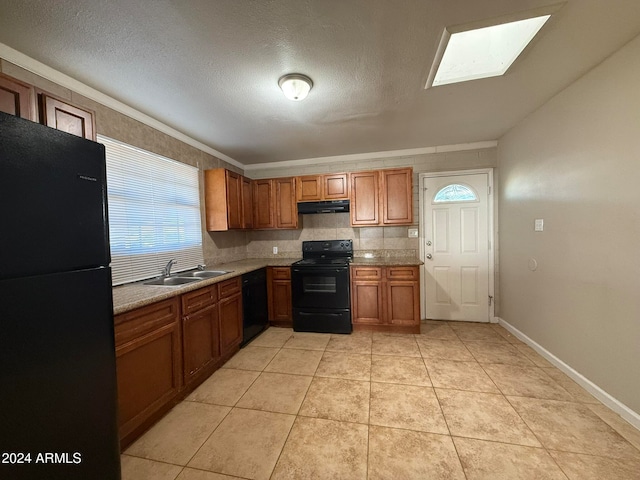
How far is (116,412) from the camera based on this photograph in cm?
110

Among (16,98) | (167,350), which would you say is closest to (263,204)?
(167,350)

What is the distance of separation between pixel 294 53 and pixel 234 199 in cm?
214

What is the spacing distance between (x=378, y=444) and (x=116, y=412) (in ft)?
4.75

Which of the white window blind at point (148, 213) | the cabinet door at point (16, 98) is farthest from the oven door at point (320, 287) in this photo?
the cabinet door at point (16, 98)

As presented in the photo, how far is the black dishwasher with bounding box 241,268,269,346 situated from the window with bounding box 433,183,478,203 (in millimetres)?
2754

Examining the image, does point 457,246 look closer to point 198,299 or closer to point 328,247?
point 328,247

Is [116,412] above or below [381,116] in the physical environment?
below

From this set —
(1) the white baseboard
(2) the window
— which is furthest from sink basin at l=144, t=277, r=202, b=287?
(1) the white baseboard

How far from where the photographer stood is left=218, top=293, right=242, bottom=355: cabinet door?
249 centimetres

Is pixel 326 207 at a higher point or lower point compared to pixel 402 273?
higher

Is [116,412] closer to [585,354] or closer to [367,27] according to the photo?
[367,27]

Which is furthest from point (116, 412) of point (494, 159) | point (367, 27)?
point (494, 159)

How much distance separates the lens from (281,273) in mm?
3475

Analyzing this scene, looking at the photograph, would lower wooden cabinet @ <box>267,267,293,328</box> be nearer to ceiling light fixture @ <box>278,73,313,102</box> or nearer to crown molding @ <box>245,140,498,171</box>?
crown molding @ <box>245,140,498,171</box>
